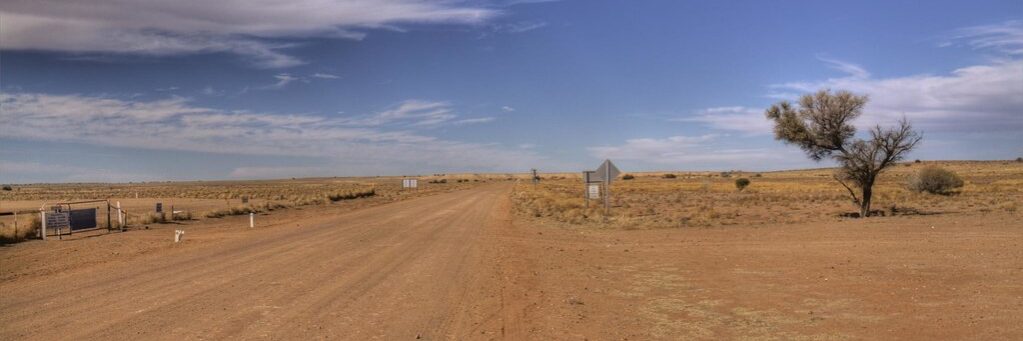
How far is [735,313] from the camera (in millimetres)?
8766

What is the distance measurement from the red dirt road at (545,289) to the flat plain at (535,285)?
0.04 m

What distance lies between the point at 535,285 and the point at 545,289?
1.49 feet

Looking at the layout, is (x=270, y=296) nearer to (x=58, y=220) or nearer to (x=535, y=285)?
(x=535, y=285)

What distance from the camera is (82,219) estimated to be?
25.9 meters

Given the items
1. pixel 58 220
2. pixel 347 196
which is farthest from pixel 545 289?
pixel 347 196

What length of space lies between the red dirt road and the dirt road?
0.04 metres

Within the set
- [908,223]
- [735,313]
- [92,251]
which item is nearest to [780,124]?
[908,223]

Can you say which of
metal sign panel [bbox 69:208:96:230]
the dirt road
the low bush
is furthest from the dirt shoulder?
the low bush

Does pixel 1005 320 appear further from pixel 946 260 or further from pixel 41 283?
pixel 41 283

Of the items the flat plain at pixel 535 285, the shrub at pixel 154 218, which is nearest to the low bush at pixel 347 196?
the shrub at pixel 154 218

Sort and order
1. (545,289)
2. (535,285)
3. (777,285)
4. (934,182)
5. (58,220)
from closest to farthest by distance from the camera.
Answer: (777,285), (545,289), (535,285), (58,220), (934,182)

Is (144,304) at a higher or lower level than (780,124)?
lower

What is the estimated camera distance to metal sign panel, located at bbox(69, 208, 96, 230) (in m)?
25.4

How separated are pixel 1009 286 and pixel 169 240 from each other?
2159 centimetres
